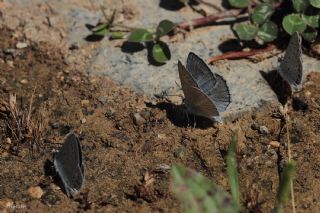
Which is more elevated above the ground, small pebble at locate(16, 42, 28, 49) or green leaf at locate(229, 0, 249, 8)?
green leaf at locate(229, 0, 249, 8)

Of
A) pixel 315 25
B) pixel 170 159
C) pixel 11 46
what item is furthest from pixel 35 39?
Answer: pixel 315 25

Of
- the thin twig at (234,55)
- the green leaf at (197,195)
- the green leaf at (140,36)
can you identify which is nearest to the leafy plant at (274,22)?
the thin twig at (234,55)

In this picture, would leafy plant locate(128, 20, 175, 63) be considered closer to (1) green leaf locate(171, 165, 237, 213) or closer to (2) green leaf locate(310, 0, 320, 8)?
(2) green leaf locate(310, 0, 320, 8)

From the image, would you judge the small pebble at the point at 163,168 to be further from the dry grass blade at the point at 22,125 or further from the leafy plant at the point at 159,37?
the leafy plant at the point at 159,37

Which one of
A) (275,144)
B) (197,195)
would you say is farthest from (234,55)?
(197,195)

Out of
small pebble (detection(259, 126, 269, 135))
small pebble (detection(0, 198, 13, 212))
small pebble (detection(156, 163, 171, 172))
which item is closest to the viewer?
small pebble (detection(0, 198, 13, 212))

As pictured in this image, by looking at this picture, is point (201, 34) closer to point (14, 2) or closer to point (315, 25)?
point (315, 25)

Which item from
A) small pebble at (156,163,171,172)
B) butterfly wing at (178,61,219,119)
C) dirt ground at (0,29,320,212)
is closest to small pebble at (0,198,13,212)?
dirt ground at (0,29,320,212)
